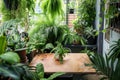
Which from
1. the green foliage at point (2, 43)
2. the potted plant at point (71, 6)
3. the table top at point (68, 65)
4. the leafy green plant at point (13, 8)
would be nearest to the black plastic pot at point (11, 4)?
the leafy green plant at point (13, 8)

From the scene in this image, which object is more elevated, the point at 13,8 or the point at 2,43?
the point at 13,8

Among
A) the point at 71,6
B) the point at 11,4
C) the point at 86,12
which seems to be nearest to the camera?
the point at 11,4

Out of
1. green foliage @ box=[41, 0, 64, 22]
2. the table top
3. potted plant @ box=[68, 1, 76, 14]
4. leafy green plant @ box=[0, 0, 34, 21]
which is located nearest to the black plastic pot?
leafy green plant @ box=[0, 0, 34, 21]

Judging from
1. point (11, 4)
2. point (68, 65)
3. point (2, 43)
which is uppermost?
point (11, 4)

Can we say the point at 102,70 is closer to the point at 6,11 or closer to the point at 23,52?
the point at 23,52

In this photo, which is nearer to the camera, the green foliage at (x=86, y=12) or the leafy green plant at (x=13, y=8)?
the leafy green plant at (x=13, y=8)

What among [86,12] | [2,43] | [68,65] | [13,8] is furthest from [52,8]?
[2,43]

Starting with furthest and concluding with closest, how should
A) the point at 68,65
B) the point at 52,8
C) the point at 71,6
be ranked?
the point at 71,6
the point at 52,8
the point at 68,65

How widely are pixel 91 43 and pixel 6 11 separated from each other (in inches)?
78.2

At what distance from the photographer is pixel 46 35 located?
3971 mm

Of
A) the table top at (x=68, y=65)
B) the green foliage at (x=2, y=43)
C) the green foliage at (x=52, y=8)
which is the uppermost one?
the green foliage at (x=52, y=8)

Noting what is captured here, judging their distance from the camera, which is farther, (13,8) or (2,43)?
(13,8)

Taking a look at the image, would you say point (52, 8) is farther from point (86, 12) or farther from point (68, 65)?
point (68, 65)

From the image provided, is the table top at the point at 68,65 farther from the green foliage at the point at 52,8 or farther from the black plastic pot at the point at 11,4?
the green foliage at the point at 52,8
